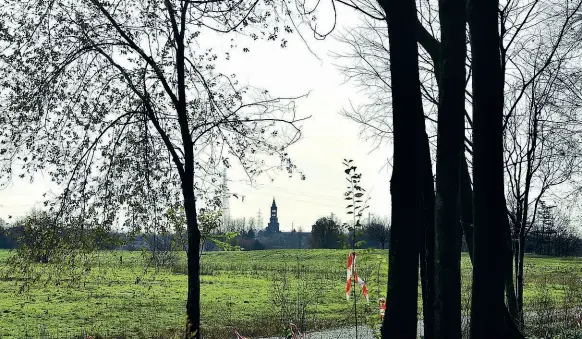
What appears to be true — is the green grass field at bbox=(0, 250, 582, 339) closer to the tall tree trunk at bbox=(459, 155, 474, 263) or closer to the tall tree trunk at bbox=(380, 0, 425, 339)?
the tall tree trunk at bbox=(459, 155, 474, 263)

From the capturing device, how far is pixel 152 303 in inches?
1051

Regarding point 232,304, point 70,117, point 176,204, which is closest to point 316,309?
point 232,304

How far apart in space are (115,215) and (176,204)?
112 centimetres

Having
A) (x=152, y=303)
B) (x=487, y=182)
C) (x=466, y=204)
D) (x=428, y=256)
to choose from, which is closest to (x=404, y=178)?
(x=487, y=182)

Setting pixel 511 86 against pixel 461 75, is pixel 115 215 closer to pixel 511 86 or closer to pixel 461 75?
pixel 461 75

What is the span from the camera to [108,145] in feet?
35.2

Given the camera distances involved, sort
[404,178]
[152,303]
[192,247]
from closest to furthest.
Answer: [404,178] < [192,247] < [152,303]

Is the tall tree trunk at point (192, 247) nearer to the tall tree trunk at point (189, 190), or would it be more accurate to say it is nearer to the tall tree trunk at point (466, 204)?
the tall tree trunk at point (189, 190)

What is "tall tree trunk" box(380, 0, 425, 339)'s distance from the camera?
5.95 metres

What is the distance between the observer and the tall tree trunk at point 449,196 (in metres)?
7.46

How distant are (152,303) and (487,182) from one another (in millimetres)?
22054

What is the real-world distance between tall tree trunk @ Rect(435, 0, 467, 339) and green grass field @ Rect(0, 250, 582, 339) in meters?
0.99

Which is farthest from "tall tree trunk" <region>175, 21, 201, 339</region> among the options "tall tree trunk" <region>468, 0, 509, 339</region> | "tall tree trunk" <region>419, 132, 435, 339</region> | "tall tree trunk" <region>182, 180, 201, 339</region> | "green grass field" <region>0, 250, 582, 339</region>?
"tall tree trunk" <region>468, 0, 509, 339</region>

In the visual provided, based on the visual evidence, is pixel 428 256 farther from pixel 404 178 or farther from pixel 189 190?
pixel 189 190
